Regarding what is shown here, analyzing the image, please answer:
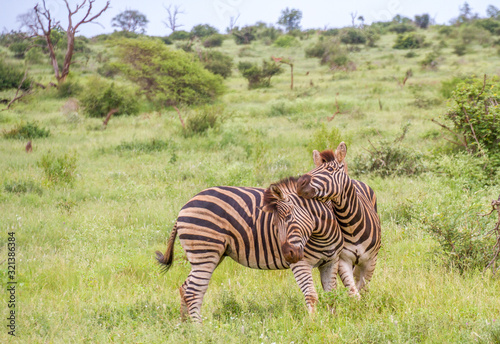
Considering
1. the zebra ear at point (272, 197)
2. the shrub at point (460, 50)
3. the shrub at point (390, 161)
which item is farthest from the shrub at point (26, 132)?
the shrub at point (460, 50)

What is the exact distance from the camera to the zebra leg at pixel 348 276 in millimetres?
4156

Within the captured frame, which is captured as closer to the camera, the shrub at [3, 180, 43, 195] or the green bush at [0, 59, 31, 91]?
the shrub at [3, 180, 43, 195]

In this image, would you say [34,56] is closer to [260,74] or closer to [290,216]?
[260,74]

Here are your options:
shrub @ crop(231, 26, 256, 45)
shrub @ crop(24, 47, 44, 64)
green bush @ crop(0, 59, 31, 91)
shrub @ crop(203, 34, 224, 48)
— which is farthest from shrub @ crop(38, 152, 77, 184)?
shrub @ crop(231, 26, 256, 45)

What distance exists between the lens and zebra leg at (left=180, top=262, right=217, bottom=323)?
4.17 m

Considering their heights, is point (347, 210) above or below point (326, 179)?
below

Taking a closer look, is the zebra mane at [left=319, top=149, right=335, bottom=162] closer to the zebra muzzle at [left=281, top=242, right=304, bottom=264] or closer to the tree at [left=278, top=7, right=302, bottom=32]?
the zebra muzzle at [left=281, top=242, right=304, bottom=264]

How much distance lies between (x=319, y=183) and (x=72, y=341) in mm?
2479

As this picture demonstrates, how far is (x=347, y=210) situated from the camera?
408 cm

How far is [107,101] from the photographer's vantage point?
21859 millimetres

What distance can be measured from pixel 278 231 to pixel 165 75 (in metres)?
23.6

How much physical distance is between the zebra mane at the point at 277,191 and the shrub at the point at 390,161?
7.12 m

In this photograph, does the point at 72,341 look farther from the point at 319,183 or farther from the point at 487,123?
the point at 487,123

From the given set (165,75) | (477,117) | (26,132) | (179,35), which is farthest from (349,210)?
(179,35)
